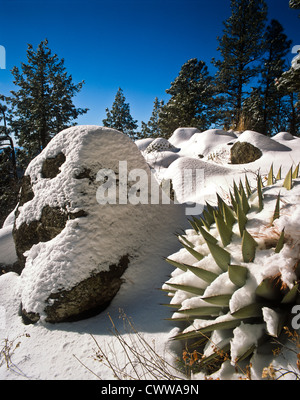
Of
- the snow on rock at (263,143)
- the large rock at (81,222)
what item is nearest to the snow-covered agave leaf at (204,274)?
the large rock at (81,222)

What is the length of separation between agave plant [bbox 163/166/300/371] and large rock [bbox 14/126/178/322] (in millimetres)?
1136

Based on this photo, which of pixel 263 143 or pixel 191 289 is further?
pixel 263 143

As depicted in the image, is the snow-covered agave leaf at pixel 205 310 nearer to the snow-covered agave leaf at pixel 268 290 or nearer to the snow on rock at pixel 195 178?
the snow-covered agave leaf at pixel 268 290

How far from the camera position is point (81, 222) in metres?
2.56

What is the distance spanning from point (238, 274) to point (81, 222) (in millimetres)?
1849

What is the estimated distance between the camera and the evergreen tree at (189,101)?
17.8 m

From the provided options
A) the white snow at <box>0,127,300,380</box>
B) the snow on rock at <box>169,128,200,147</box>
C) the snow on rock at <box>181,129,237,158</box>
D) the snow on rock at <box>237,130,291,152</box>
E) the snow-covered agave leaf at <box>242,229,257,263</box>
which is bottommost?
the white snow at <box>0,127,300,380</box>

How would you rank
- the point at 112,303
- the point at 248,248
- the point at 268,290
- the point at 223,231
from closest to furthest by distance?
the point at 268,290 → the point at 248,248 → the point at 223,231 → the point at 112,303

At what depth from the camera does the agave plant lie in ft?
4.17

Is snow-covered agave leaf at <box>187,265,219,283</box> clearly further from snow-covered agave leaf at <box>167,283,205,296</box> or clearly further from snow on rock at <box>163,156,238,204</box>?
snow on rock at <box>163,156,238,204</box>

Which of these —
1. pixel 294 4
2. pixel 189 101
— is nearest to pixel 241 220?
pixel 294 4

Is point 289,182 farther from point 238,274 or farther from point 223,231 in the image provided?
point 238,274

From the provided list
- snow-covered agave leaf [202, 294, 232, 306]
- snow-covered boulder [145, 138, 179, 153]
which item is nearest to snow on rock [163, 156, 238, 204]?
snow-covered agave leaf [202, 294, 232, 306]
